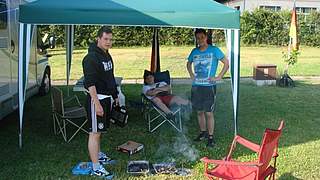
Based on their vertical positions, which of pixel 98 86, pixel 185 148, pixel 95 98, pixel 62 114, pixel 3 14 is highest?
pixel 3 14

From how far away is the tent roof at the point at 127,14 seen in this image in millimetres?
5242

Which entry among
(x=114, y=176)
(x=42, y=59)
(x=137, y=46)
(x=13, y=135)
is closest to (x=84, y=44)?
(x=137, y=46)

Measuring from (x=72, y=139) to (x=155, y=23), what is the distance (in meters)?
2.17

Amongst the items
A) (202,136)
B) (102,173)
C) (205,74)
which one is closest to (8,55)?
(102,173)

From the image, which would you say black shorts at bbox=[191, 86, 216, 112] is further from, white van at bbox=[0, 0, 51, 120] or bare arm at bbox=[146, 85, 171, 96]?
white van at bbox=[0, 0, 51, 120]

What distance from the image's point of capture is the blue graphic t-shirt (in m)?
5.89

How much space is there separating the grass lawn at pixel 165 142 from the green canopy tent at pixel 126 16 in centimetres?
83

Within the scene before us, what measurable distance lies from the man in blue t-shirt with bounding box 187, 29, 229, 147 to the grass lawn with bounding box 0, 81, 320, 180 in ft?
1.71

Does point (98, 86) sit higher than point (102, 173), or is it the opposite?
point (98, 86)

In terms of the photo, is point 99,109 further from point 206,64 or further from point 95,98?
point 206,64

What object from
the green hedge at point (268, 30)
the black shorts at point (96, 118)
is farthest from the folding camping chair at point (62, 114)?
the green hedge at point (268, 30)

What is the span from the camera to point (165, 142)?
6.21 m

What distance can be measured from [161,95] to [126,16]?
2173 mm

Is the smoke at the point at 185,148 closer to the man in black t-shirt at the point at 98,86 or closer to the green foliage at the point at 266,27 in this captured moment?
the man in black t-shirt at the point at 98,86
